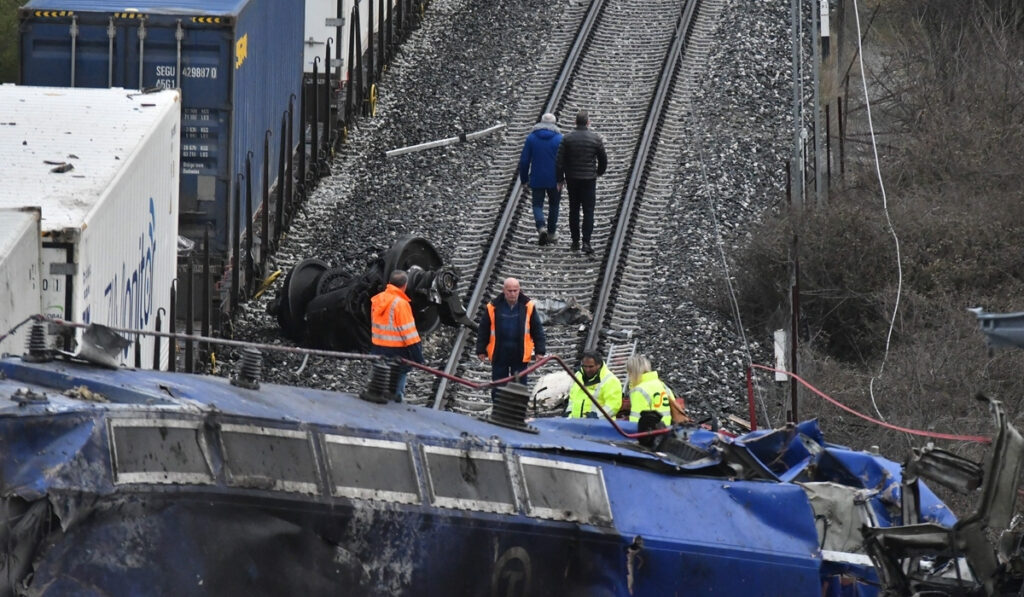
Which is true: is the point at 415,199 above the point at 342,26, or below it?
below

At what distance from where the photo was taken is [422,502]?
7.27 m

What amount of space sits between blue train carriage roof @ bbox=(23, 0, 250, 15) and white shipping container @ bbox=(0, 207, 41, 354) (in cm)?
718

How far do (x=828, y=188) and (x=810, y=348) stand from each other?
4.62 m

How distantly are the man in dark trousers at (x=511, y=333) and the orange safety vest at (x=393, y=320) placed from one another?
71 centimetres

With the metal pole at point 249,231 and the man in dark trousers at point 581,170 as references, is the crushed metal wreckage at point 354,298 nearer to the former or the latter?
the metal pole at point 249,231

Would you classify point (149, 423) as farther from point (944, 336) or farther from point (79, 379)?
point (944, 336)

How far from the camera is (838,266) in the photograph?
18.5 meters

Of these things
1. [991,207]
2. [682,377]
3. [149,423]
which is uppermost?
[149,423]

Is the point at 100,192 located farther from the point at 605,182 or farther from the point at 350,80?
the point at 350,80

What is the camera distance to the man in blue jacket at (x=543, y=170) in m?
20.3

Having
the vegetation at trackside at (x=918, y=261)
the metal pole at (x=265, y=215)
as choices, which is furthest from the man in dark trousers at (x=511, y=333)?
the metal pole at (x=265, y=215)

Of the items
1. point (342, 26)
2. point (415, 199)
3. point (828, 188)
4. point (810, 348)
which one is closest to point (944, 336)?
point (810, 348)

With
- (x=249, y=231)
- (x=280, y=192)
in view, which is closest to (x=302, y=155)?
(x=280, y=192)

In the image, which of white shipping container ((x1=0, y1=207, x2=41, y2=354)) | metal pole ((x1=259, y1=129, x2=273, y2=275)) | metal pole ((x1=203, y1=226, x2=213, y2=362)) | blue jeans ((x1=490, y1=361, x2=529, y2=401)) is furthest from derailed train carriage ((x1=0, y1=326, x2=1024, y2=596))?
metal pole ((x1=259, y1=129, x2=273, y2=275))
